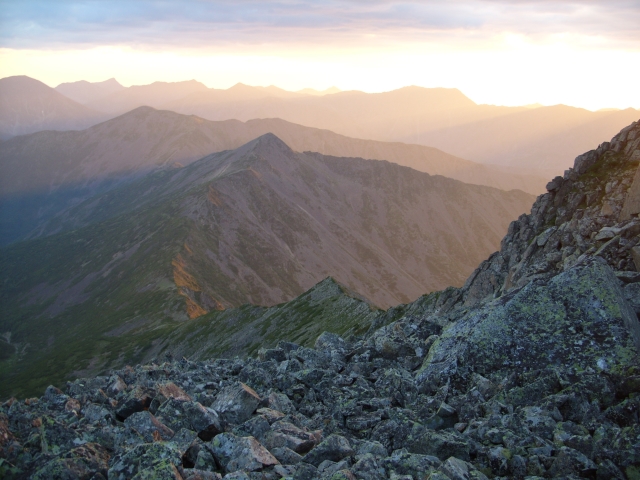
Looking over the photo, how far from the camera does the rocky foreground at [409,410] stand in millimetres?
11258

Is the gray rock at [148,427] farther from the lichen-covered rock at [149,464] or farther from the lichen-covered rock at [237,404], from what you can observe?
the lichen-covered rock at [149,464]

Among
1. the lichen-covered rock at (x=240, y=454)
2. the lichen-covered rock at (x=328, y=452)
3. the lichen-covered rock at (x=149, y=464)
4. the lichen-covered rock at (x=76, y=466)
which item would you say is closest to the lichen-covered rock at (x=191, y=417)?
the lichen-covered rock at (x=240, y=454)

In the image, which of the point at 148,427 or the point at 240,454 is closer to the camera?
the point at 240,454

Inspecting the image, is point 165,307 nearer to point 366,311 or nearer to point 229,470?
point 366,311

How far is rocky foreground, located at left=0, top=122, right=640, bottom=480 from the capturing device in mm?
11258

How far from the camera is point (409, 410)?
14797 mm

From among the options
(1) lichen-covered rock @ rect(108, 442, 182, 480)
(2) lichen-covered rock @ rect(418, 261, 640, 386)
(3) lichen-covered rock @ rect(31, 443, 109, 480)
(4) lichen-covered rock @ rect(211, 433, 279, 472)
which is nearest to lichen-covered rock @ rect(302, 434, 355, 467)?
(4) lichen-covered rock @ rect(211, 433, 279, 472)

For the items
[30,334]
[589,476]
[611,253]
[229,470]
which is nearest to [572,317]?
[589,476]

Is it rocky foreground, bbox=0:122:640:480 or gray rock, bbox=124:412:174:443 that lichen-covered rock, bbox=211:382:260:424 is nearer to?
rocky foreground, bbox=0:122:640:480


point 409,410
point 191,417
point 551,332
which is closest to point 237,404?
point 191,417

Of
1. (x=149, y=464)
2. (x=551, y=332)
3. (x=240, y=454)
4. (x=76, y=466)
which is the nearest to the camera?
(x=149, y=464)

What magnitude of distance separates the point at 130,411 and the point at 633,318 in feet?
55.6

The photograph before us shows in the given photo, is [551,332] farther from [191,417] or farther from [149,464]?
[149,464]

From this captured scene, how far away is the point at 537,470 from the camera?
10.9 metres
